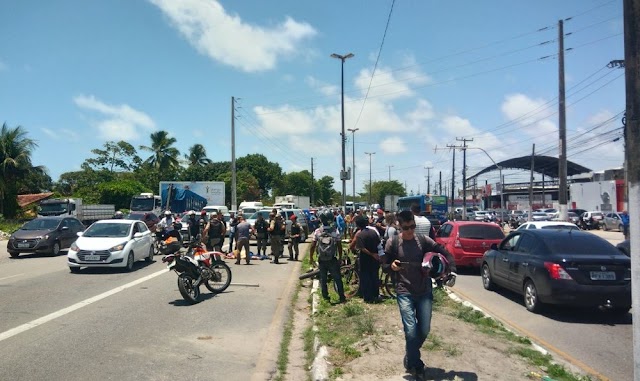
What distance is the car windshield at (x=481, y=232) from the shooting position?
1518cm

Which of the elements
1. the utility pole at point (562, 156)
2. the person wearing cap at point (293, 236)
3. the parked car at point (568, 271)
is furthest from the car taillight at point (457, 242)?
the utility pole at point (562, 156)

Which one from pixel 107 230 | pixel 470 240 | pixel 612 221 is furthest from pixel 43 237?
pixel 612 221

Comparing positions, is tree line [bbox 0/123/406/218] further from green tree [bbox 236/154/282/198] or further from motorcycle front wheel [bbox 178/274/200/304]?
motorcycle front wheel [bbox 178/274/200/304]

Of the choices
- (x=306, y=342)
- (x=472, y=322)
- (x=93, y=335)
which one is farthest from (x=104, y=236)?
(x=472, y=322)

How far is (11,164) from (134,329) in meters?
39.0

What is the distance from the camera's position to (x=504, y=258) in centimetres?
1092

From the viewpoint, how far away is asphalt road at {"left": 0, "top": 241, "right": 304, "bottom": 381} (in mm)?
6156

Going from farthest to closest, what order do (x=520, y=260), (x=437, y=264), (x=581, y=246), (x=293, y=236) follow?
(x=293, y=236) < (x=520, y=260) < (x=581, y=246) < (x=437, y=264)

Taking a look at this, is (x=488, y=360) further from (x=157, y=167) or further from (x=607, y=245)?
(x=157, y=167)

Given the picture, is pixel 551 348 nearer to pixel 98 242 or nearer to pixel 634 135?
pixel 634 135

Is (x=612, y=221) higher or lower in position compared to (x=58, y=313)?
higher

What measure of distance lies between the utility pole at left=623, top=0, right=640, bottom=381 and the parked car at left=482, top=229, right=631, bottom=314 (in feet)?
15.7

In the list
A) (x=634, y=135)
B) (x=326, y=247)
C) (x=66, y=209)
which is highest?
(x=634, y=135)

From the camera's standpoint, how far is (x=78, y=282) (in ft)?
42.2
